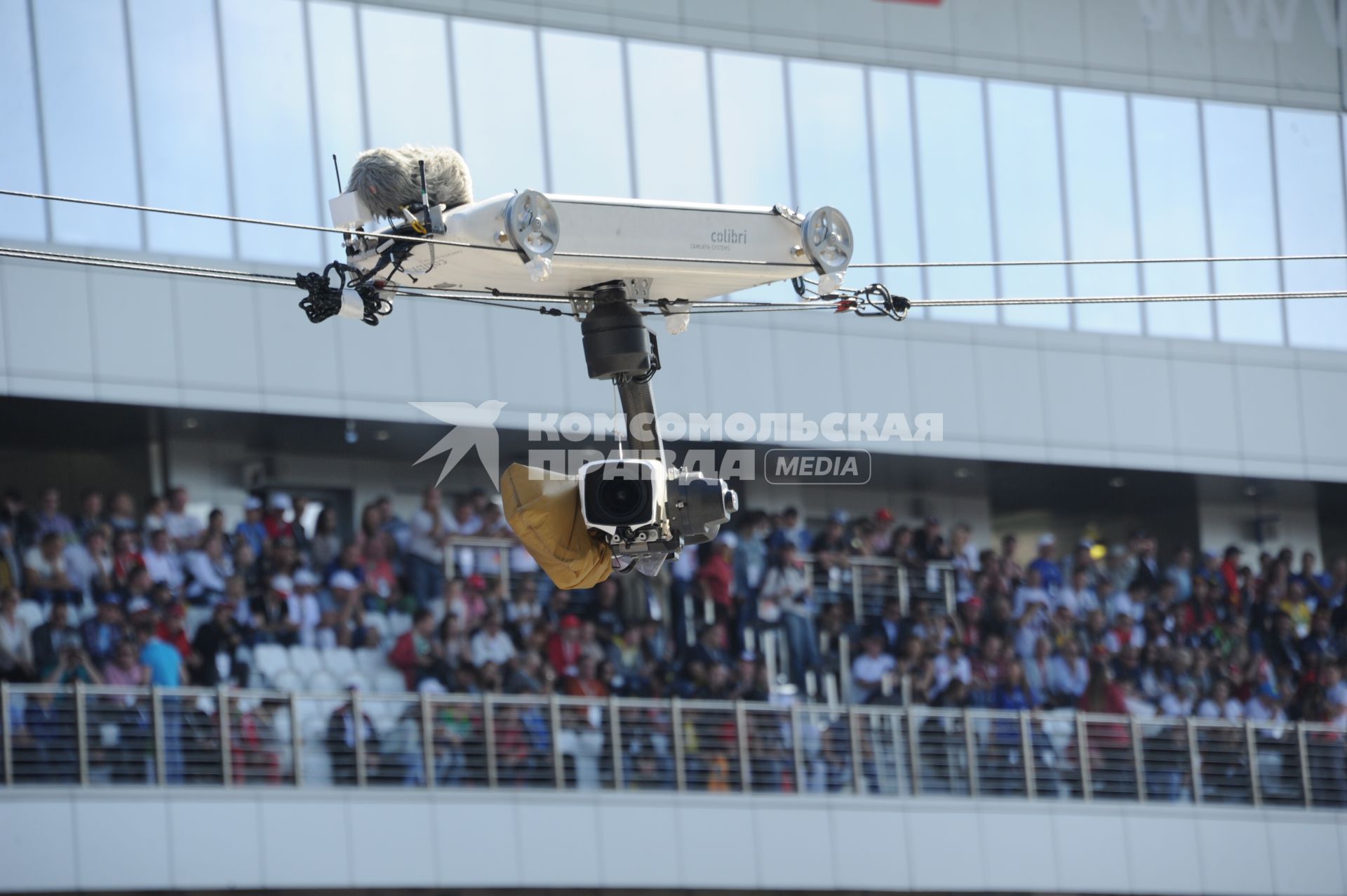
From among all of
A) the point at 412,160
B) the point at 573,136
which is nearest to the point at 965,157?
the point at 573,136

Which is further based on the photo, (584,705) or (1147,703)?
(1147,703)

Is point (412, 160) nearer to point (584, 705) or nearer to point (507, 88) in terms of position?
point (584, 705)

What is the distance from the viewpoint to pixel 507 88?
22328mm

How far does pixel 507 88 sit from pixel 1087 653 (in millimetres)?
8988

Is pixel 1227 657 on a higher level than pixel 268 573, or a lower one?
lower

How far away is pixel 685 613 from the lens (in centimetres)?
2092

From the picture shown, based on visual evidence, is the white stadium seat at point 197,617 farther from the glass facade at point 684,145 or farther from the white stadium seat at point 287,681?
the glass facade at point 684,145

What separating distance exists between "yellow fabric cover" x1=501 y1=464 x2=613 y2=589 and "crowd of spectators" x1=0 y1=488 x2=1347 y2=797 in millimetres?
8882

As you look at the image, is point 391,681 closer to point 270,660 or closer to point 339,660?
point 339,660

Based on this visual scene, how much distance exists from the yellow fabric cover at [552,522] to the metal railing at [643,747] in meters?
8.05

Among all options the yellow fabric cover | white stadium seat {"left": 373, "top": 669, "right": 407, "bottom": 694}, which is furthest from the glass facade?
the yellow fabric cover

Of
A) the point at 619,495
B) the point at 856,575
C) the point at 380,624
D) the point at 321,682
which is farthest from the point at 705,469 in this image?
the point at 619,495

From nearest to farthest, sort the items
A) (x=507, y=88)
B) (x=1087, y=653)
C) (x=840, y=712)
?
Result: 1. (x=840, y=712)
2. (x=507, y=88)
3. (x=1087, y=653)

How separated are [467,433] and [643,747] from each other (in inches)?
229
